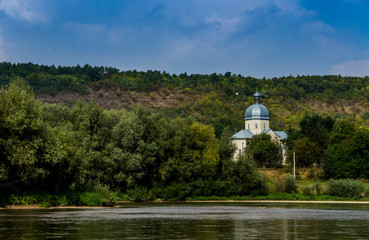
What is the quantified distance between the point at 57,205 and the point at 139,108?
2975cm

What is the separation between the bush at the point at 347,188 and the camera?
82.8 meters

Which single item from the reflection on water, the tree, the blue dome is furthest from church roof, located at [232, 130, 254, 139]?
the reflection on water

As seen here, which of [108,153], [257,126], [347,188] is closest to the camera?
[108,153]

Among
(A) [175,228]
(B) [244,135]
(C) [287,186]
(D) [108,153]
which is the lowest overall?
(A) [175,228]

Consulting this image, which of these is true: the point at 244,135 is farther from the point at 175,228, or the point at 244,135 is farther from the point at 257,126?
the point at 175,228

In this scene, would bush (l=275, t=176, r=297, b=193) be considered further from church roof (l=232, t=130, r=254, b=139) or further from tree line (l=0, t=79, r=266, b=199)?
church roof (l=232, t=130, r=254, b=139)

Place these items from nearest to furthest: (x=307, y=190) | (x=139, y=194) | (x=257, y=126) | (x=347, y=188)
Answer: (x=139, y=194)
(x=347, y=188)
(x=307, y=190)
(x=257, y=126)

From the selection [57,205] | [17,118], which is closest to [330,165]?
[57,205]

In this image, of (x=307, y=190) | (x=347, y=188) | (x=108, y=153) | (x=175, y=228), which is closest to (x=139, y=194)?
(x=108, y=153)

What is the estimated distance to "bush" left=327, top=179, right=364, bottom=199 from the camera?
272 ft

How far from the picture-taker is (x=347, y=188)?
273ft

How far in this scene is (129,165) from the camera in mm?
76562

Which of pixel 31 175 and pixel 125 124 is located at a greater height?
pixel 125 124

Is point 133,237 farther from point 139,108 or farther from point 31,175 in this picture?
point 139,108
